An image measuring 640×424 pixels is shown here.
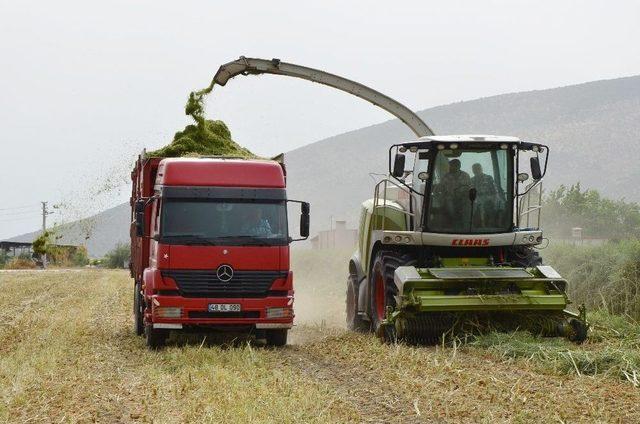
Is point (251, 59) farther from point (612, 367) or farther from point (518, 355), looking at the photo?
point (612, 367)

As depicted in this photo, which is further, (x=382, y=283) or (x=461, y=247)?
(x=382, y=283)

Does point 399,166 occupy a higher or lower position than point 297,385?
higher

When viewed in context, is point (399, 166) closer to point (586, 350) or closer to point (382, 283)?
point (382, 283)

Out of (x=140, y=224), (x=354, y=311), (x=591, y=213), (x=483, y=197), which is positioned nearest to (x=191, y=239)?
(x=140, y=224)

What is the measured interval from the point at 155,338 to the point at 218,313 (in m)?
1.03

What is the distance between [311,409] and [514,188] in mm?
7583

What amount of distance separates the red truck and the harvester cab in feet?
5.64

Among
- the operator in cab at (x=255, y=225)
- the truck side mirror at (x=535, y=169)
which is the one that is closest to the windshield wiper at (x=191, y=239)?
the operator in cab at (x=255, y=225)

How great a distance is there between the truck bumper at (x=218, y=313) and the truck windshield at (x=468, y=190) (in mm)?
2670

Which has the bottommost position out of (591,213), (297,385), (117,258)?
(297,385)

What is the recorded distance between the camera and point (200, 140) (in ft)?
58.4

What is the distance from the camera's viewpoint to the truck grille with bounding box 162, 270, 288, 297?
47.8ft

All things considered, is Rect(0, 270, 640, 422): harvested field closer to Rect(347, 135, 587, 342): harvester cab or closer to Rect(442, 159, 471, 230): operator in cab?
Rect(347, 135, 587, 342): harvester cab

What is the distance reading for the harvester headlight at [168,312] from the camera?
14.4m
